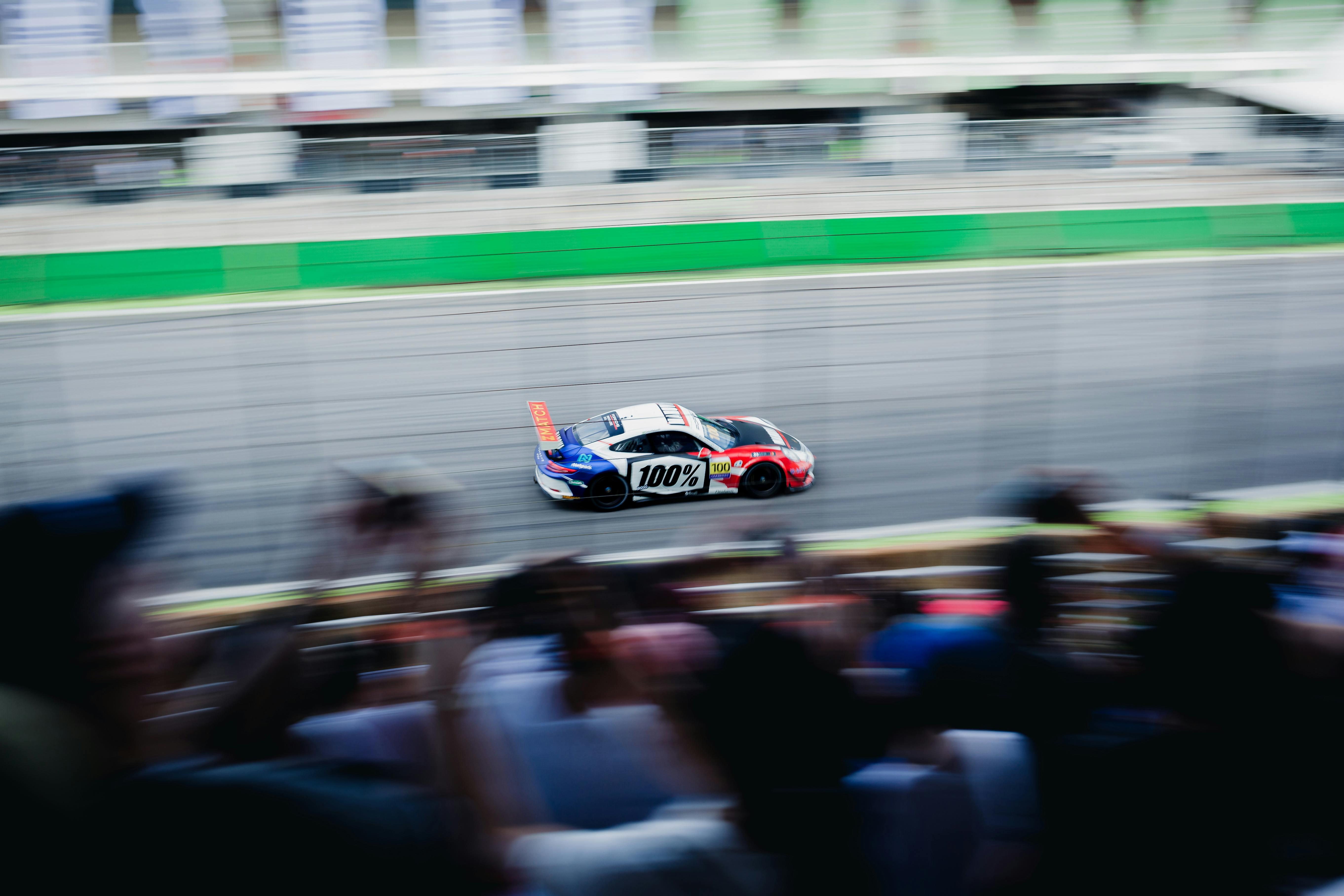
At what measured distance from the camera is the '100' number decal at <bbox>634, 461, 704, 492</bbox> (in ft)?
17.3

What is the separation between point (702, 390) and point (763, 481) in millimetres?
1524

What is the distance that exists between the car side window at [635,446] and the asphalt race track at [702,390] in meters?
0.41

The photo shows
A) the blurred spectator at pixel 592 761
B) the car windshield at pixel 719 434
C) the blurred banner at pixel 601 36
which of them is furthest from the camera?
the car windshield at pixel 719 434

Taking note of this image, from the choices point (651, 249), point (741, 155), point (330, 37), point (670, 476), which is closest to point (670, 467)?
point (670, 476)

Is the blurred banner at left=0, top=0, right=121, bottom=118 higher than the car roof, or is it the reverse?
the blurred banner at left=0, top=0, right=121, bottom=118

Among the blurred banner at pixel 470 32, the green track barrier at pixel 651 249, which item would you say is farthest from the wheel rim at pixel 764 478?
the blurred banner at pixel 470 32

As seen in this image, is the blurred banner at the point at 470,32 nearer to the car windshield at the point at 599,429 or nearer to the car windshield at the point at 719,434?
the car windshield at the point at 599,429

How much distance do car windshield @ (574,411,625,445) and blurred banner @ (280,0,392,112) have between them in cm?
267

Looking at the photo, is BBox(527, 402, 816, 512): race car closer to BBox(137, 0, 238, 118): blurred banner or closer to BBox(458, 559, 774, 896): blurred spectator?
BBox(137, 0, 238, 118): blurred banner

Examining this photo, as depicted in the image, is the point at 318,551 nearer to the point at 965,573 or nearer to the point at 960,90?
the point at 965,573

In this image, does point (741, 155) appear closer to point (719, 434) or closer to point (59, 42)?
point (59, 42)

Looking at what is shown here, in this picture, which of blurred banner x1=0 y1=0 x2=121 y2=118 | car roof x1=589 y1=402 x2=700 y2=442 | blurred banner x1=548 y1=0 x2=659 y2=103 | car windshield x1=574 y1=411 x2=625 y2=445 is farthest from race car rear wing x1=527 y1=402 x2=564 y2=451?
blurred banner x1=0 y1=0 x2=121 y2=118

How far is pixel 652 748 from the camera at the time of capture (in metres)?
1.90

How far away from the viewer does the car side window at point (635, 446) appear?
5207mm
